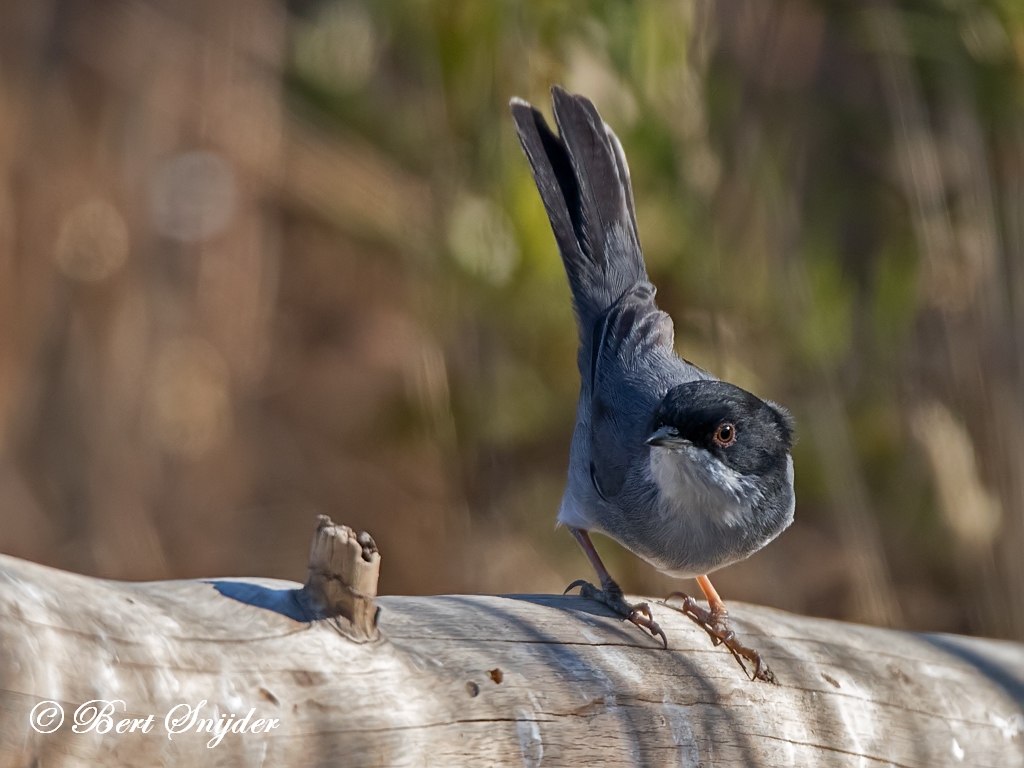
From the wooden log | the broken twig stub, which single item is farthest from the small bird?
the broken twig stub

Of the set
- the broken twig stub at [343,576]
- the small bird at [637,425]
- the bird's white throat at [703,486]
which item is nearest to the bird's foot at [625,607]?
the small bird at [637,425]

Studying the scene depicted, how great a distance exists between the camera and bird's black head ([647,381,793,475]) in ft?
9.47

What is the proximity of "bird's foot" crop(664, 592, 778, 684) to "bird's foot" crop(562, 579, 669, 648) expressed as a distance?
13 cm

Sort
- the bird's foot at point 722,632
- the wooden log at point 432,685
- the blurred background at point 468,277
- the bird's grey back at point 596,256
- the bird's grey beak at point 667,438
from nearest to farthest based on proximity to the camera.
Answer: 1. the wooden log at point 432,685
2. the bird's foot at point 722,632
3. the bird's grey beak at point 667,438
4. the bird's grey back at point 596,256
5. the blurred background at point 468,277

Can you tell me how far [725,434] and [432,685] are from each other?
119 cm

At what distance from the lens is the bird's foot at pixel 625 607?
2.66 m

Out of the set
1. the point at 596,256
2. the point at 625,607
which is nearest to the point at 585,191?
the point at 596,256

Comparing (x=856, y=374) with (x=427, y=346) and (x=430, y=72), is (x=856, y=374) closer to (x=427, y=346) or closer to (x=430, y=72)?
(x=427, y=346)

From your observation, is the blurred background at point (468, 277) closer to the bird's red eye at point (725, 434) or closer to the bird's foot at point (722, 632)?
the bird's red eye at point (725, 434)

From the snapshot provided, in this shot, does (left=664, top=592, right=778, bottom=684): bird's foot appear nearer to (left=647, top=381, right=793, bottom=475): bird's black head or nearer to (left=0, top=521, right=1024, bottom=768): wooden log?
(left=0, top=521, right=1024, bottom=768): wooden log

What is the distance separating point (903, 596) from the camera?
567cm

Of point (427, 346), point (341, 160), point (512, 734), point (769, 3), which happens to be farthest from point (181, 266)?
point (512, 734)

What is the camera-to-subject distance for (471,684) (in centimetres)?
216

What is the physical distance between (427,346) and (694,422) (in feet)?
7.10
